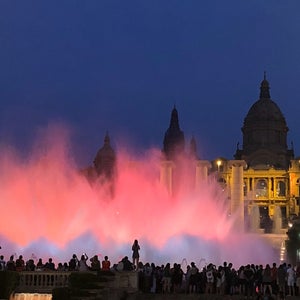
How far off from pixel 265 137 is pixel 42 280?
10672cm

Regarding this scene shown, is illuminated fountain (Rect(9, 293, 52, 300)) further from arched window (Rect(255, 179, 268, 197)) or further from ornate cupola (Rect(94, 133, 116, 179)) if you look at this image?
ornate cupola (Rect(94, 133, 116, 179))

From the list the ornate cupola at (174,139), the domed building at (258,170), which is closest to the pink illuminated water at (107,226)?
the domed building at (258,170)

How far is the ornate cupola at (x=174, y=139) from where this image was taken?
17600 centimetres

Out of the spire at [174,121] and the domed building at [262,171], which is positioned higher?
the spire at [174,121]

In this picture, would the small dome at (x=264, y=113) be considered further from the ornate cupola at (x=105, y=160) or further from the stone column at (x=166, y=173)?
the stone column at (x=166, y=173)

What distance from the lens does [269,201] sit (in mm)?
120062

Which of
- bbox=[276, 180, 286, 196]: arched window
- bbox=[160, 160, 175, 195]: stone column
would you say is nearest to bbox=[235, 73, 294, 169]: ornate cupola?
bbox=[276, 180, 286, 196]: arched window

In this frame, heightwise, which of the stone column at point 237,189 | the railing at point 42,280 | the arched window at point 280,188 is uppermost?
the arched window at point 280,188

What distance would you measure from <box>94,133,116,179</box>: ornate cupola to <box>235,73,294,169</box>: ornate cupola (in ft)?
77.7

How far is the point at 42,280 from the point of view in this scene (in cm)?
2780

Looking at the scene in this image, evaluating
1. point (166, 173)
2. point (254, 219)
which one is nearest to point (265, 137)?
point (254, 219)

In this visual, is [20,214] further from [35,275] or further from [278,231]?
[278,231]

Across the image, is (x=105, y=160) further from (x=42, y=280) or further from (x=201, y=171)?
(x=42, y=280)

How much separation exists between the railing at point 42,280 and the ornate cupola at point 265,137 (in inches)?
3906
